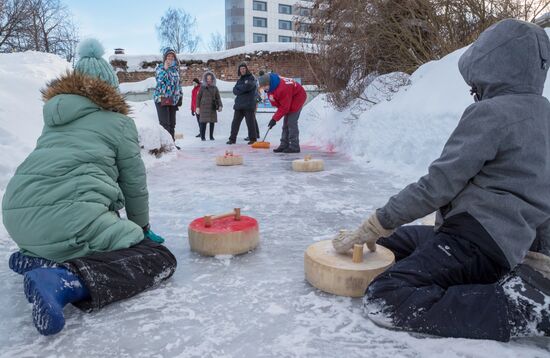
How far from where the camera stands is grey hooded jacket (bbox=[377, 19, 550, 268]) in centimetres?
151

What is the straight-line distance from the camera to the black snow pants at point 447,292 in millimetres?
1503

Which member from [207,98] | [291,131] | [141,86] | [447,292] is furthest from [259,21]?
[447,292]

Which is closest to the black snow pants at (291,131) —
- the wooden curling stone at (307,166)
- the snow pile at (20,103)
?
the wooden curling stone at (307,166)

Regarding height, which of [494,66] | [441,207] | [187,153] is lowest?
[187,153]

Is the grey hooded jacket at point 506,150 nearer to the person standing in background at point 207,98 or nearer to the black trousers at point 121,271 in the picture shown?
the black trousers at point 121,271

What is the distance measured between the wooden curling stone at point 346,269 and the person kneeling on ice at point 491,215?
17cm

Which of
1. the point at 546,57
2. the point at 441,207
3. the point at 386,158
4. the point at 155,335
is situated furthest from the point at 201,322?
the point at 386,158

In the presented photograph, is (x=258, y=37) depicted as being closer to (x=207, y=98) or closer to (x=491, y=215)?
(x=207, y=98)

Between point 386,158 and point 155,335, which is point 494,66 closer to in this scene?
point 155,335

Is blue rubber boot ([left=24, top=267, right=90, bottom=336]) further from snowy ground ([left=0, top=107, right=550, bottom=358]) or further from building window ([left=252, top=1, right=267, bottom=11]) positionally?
building window ([left=252, top=1, right=267, bottom=11])

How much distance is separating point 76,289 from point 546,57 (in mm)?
1994

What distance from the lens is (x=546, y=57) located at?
1.57 m

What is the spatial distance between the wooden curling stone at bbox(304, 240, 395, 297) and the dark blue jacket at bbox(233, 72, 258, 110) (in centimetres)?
669

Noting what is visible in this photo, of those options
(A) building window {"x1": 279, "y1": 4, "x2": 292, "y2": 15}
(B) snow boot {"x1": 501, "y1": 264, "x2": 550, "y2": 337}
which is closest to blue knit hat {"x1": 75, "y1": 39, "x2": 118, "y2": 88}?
(B) snow boot {"x1": 501, "y1": 264, "x2": 550, "y2": 337}
